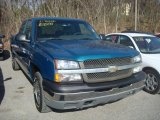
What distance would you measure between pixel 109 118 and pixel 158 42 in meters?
3.33

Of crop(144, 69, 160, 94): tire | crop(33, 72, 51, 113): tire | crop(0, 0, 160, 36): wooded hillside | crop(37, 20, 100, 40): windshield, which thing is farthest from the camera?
crop(0, 0, 160, 36): wooded hillside

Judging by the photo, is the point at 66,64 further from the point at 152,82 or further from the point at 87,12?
the point at 87,12

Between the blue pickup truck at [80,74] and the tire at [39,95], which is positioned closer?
the blue pickup truck at [80,74]

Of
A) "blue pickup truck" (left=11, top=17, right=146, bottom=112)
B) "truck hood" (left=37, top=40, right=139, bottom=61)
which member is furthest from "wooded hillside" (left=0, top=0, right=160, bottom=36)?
"truck hood" (left=37, top=40, right=139, bottom=61)

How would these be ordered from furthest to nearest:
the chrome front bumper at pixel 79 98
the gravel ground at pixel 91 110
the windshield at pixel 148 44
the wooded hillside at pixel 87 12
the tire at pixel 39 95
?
the wooded hillside at pixel 87 12
the windshield at pixel 148 44
the gravel ground at pixel 91 110
the tire at pixel 39 95
the chrome front bumper at pixel 79 98

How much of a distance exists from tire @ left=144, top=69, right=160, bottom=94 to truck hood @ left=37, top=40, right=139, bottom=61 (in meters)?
1.35

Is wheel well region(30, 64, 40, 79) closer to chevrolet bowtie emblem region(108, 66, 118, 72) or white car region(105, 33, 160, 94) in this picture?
chevrolet bowtie emblem region(108, 66, 118, 72)

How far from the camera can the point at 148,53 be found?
6145mm

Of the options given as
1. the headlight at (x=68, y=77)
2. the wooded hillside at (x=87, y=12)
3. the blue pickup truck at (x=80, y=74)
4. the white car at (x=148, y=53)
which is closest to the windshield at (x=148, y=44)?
the white car at (x=148, y=53)

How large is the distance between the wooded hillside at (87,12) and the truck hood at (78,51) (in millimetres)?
12133

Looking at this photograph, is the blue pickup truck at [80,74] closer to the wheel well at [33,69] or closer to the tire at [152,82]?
the wheel well at [33,69]

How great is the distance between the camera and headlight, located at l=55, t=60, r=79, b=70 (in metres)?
3.96

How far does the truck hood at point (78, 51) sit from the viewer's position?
4.04 meters

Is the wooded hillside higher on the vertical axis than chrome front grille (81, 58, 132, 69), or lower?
higher
